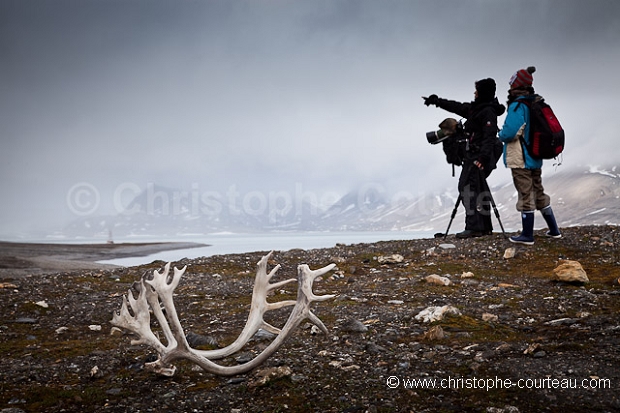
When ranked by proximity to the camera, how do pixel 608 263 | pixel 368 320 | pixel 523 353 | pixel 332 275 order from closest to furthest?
pixel 523 353
pixel 368 320
pixel 608 263
pixel 332 275

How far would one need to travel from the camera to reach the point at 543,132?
386 inches

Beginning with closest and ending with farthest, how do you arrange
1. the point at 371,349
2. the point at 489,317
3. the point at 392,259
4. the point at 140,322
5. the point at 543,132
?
1. the point at 140,322
2. the point at 371,349
3. the point at 489,317
4. the point at 543,132
5. the point at 392,259

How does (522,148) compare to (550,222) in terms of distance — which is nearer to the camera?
(522,148)

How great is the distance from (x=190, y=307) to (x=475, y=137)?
31.6 ft

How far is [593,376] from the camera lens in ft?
11.9

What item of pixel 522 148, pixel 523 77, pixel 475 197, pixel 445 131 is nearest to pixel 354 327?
pixel 522 148

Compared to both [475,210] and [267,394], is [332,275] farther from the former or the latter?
[267,394]

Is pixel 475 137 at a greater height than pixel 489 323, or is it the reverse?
pixel 475 137

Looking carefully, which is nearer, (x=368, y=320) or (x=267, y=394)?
(x=267, y=394)

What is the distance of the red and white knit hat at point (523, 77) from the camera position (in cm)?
1023

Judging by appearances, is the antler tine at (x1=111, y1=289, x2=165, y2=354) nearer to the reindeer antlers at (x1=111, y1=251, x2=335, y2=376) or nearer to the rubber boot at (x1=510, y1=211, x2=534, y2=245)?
the reindeer antlers at (x1=111, y1=251, x2=335, y2=376)

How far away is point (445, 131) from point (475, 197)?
7.63ft

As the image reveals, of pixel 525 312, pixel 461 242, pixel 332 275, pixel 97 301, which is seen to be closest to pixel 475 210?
pixel 461 242

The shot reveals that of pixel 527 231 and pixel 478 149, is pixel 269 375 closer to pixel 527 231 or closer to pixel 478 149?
pixel 527 231
